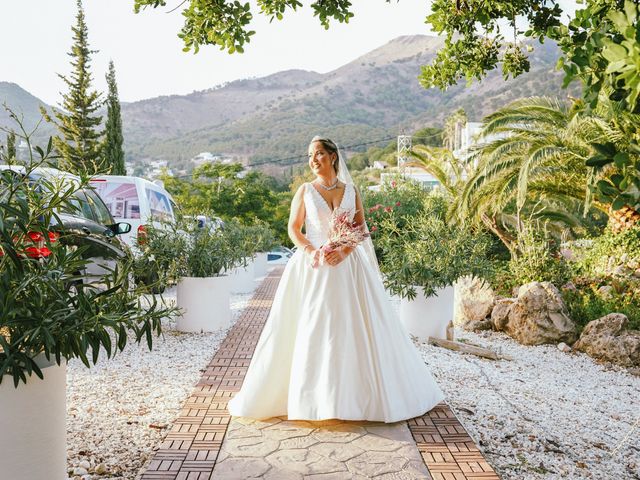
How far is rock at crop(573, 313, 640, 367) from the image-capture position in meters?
7.48

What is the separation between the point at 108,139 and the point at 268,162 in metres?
35.6

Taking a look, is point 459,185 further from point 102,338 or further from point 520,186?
point 102,338

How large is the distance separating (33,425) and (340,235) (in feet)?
7.98

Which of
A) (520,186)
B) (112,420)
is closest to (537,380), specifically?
(112,420)

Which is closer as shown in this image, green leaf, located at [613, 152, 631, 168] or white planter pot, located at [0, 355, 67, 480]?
green leaf, located at [613, 152, 631, 168]

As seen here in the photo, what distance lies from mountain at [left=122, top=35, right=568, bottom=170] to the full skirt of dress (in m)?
59.3

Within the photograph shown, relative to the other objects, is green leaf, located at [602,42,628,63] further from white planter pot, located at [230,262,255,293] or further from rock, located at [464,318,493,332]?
white planter pot, located at [230,262,255,293]

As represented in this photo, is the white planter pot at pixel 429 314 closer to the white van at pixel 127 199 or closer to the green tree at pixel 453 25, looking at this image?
the green tree at pixel 453 25

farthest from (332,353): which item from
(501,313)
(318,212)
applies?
(501,313)

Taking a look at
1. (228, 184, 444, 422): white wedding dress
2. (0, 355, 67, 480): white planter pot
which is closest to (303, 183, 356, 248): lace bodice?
(228, 184, 444, 422): white wedding dress

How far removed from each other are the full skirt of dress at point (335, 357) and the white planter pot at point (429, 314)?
2.95m

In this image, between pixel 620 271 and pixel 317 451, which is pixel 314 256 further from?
pixel 620 271

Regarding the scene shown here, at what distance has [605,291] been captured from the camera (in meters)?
9.45

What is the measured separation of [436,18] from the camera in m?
4.95
